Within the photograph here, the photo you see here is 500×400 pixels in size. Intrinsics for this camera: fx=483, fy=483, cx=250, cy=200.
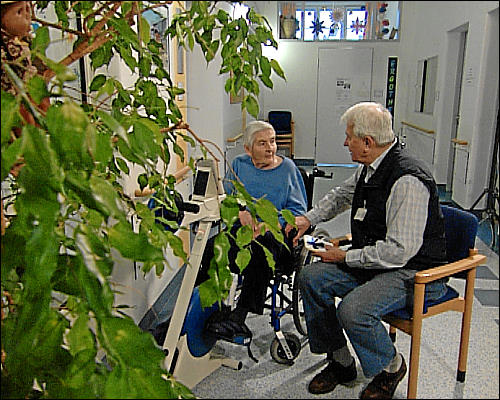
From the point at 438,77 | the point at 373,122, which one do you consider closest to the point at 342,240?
the point at 373,122

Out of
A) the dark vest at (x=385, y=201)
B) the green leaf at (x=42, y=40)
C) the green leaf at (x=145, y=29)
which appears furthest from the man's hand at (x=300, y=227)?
the green leaf at (x=42, y=40)

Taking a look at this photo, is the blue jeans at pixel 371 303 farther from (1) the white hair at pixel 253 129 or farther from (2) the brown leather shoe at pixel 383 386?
(1) the white hair at pixel 253 129

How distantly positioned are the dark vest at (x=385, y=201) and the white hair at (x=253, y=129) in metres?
0.55

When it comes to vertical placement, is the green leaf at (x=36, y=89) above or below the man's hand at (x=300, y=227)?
above

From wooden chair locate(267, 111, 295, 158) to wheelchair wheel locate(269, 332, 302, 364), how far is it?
→ 0.77 meters

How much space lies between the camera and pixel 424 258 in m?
1.57

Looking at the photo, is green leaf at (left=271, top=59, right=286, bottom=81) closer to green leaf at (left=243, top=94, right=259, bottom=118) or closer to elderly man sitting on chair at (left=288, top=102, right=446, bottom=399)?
green leaf at (left=243, top=94, right=259, bottom=118)

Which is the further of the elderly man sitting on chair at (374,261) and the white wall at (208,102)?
the white wall at (208,102)

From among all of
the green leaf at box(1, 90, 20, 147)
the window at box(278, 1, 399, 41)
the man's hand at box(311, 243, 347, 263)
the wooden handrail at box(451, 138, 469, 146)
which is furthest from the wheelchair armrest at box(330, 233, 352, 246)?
the green leaf at box(1, 90, 20, 147)

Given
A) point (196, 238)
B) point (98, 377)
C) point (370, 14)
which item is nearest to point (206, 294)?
point (98, 377)

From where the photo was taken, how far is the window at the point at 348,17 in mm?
767

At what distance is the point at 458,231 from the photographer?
Result: 64.6 inches

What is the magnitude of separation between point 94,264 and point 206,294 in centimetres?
33

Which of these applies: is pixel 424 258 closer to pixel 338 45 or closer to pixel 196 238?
pixel 196 238
